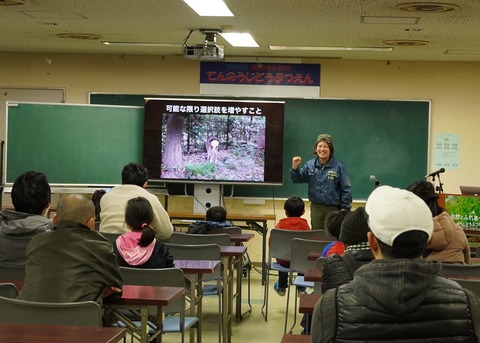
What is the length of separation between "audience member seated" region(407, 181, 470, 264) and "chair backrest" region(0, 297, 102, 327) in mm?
2373

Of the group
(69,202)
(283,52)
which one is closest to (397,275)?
(69,202)

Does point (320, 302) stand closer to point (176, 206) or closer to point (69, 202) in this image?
point (69, 202)

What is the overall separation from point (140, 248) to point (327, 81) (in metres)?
5.72

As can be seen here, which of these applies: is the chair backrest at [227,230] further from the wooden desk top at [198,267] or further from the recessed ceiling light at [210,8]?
the wooden desk top at [198,267]

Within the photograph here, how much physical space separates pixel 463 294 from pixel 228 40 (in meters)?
7.03

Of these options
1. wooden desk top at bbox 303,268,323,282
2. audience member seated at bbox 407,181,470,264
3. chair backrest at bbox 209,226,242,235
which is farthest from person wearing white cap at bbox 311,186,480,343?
chair backrest at bbox 209,226,242,235

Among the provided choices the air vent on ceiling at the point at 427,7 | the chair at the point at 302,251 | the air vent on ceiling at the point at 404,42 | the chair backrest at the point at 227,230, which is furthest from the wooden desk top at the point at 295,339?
the air vent on ceiling at the point at 404,42

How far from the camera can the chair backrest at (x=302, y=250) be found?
242 inches

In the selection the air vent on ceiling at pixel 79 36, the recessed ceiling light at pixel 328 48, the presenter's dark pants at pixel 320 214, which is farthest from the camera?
the recessed ceiling light at pixel 328 48

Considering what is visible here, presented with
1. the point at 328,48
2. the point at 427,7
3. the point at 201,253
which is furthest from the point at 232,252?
the point at 328,48

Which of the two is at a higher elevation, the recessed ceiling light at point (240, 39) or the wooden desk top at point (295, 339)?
the recessed ceiling light at point (240, 39)

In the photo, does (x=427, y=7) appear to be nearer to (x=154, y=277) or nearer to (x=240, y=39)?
(x=240, y=39)

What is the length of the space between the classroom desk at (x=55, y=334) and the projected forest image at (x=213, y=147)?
6.85 meters

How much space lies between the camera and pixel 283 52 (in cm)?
964
